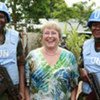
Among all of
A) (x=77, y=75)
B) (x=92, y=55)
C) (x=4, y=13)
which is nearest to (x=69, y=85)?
(x=77, y=75)

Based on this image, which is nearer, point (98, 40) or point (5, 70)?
point (5, 70)

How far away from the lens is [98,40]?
4.91m

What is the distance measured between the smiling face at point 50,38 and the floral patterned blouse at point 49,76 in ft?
0.49

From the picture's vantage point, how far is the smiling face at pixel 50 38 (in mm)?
4625

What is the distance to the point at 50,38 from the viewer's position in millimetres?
4621

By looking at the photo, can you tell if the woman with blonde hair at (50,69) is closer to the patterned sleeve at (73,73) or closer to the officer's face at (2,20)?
the patterned sleeve at (73,73)

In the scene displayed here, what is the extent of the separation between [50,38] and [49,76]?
16.9 inches

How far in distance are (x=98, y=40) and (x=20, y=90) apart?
111 centimetres

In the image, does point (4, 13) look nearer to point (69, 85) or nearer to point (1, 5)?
point (1, 5)

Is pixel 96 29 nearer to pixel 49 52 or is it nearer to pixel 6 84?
pixel 49 52

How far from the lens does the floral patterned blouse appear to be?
465 centimetres

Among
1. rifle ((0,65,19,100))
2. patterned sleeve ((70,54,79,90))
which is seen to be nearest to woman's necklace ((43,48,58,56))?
patterned sleeve ((70,54,79,90))

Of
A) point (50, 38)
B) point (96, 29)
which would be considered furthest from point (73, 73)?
point (96, 29)

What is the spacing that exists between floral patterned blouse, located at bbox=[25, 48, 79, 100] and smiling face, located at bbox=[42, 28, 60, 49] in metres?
0.15
